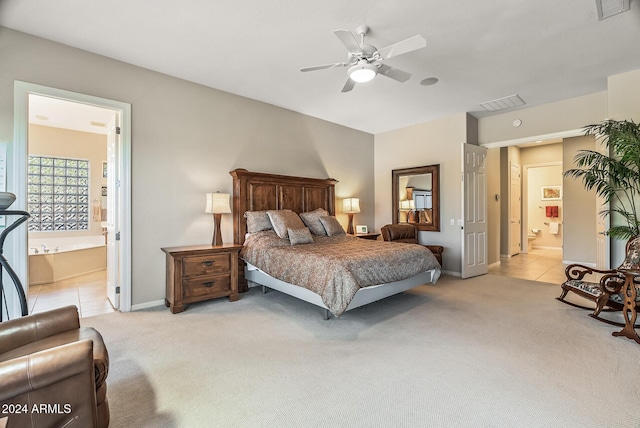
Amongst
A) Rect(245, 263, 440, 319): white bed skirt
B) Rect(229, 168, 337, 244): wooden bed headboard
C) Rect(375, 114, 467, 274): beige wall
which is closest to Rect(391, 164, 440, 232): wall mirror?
Rect(375, 114, 467, 274): beige wall

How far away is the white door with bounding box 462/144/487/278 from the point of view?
529 centimetres

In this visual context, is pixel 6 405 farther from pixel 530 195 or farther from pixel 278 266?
pixel 530 195

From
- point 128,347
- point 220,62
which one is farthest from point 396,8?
point 128,347

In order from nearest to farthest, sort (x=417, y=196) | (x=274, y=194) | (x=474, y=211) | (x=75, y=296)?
(x=75, y=296)
(x=274, y=194)
(x=474, y=211)
(x=417, y=196)

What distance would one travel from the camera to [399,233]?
Result: 5703mm

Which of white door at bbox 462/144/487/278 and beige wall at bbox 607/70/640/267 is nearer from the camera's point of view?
beige wall at bbox 607/70/640/267

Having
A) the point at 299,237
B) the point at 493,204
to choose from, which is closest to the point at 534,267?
the point at 493,204

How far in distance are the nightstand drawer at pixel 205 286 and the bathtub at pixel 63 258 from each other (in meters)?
3.22

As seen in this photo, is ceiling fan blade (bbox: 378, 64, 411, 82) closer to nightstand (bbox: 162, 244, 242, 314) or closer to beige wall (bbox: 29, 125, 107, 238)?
nightstand (bbox: 162, 244, 242, 314)

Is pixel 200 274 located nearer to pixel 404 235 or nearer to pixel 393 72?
pixel 393 72

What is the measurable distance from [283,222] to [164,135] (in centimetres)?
199

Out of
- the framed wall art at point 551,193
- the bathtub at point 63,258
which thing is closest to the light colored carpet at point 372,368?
the bathtub at point 63,258

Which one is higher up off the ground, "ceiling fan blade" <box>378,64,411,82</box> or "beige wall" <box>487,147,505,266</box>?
"ceiling fan blade" <box>378,64,411,82</box>

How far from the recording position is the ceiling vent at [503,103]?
4.74 meters
